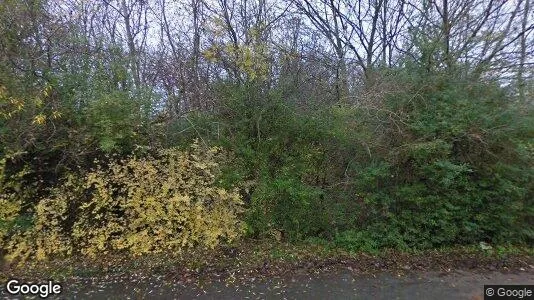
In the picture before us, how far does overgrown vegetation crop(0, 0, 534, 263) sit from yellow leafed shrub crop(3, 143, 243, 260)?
0.03 m

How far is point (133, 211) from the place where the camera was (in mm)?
5633

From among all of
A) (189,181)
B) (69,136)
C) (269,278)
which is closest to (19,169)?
(69,136)

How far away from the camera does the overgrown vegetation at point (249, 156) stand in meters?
5.57

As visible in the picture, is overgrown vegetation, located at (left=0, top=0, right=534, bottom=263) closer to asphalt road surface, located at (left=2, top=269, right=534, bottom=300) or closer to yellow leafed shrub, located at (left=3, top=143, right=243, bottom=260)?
yellow leafed shrub, located at (left=3, top=143, right=243, bottom=260)

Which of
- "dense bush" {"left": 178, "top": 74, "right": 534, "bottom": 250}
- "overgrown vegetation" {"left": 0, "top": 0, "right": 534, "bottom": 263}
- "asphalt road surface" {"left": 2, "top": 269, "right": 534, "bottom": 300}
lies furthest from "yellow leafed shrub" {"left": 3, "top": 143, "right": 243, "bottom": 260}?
"asphalt road surface" {"left": 2, "top": 269, "right": 534, "bottom": 300}

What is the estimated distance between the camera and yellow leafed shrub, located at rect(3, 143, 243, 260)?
218 inches

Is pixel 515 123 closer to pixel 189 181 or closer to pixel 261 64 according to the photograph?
pixel 261 64

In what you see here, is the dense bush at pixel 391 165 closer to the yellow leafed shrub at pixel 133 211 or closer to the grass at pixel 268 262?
the grass at pixel 268 262

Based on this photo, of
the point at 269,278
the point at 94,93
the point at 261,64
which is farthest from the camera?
the point at 261,64

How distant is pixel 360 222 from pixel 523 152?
313 cm

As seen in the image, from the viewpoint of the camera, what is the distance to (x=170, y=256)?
218 inches

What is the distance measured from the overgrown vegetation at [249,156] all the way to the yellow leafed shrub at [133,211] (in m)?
0.03

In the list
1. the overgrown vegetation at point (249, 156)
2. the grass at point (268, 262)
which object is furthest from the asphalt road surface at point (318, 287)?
the overgrown vegetation at point (249, 156)

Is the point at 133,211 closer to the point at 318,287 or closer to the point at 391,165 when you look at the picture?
the point at 318,287
